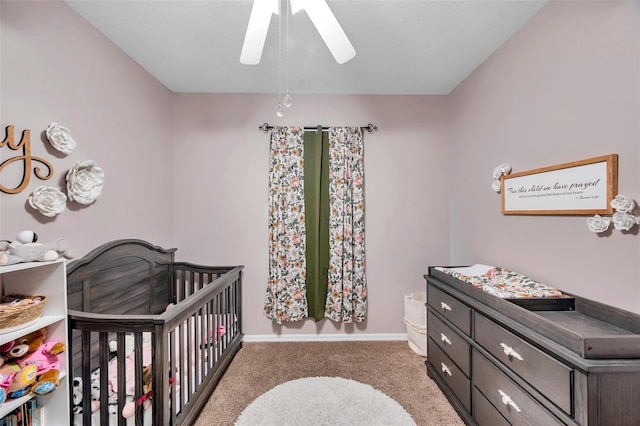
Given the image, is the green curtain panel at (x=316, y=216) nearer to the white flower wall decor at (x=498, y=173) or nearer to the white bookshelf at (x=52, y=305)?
the white flower wall decor at (x=498, y=173)

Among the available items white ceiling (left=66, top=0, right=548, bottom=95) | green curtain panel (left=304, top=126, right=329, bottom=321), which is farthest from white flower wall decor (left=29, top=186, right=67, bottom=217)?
green curtain panel (left=304, top=126, right=329, bottom=321)

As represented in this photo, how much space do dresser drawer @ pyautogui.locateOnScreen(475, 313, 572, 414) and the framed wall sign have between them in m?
0.75

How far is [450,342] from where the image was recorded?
1.83 metres

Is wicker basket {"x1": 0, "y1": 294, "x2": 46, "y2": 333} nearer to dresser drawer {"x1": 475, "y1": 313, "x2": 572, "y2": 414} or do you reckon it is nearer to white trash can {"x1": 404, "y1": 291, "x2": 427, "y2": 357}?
dresser drawer {"x1": 475, "y1": 313, "x2": 572, "y2": 414}

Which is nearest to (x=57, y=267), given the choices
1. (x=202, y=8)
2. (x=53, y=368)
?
(x=53, y=368)

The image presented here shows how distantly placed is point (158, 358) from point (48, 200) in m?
1.02

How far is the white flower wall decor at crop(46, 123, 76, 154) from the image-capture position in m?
1.50

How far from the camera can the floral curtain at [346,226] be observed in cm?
274

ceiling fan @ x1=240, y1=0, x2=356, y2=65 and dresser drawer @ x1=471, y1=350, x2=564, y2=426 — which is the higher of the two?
ceiling fan @ x1=240, y1=0, x2=356, y2=65

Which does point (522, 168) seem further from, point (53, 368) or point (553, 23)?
point (53, 368)

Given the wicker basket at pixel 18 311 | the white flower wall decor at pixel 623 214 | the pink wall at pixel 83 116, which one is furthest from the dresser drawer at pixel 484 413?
→ the pink wall at pixel 83 116

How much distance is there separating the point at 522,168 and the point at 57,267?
2.76 metres

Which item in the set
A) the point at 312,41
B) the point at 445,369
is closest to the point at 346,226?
the point at 445,369

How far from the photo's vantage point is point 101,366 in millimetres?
1325
